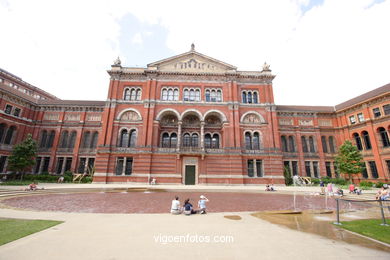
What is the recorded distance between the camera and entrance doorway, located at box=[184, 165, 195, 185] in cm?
2497

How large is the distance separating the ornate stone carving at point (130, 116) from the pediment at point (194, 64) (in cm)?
959

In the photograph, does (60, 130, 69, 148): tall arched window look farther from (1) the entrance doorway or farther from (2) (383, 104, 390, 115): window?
(2) (383, 104, 390, 115): window

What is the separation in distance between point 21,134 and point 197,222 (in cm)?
3885

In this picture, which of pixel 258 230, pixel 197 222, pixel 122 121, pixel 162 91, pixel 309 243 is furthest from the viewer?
pixel 162 91

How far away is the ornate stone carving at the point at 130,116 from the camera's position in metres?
27.2

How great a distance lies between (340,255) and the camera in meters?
4.16

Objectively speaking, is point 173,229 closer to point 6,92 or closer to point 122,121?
point 122,121

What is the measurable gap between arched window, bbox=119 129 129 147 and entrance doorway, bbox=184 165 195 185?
11.0 metres

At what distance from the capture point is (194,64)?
29.6 meters

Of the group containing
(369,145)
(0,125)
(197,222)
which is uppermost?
(0,125)

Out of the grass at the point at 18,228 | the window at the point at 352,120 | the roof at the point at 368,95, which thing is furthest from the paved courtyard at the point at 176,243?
the window at the point at 352,120

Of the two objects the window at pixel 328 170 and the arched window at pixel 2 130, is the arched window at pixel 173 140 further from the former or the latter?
the arched window at pixel 2 130

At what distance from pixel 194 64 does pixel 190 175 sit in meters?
19.8

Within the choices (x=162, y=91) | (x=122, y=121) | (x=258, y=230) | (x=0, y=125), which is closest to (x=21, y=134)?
(x=0, y=125)
